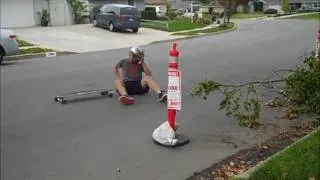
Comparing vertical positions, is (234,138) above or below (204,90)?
below

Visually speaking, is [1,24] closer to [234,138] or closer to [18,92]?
[18,92]

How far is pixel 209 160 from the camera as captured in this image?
21.8 feet

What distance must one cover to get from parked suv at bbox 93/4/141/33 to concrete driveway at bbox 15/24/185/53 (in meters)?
0.41

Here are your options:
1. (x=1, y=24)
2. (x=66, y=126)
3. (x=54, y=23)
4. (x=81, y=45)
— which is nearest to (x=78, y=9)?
(x=54, y=23)

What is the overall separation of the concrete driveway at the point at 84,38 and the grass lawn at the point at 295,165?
1704 cm

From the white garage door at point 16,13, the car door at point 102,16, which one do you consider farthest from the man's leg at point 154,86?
the white garage door at point 16,13

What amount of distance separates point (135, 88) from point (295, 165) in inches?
194

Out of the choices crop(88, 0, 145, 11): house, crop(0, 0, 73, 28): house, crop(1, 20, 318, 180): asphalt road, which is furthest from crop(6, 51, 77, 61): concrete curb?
crop(88, 0, 145, 11): house

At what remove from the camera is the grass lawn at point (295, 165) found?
18.4 feet

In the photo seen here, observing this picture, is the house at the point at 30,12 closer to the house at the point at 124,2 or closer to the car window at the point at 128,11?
the car window at the point at 128,11

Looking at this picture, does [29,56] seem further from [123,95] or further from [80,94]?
[123,95]

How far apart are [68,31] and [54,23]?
5549 mm

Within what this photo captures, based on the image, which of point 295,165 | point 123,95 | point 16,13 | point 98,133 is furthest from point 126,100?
point 16,13

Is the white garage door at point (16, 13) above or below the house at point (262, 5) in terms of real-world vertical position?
above
